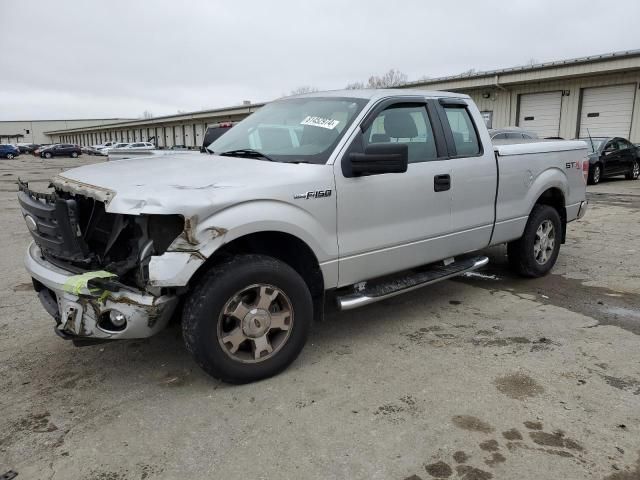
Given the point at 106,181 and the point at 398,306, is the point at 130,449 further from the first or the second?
the point at 398,306

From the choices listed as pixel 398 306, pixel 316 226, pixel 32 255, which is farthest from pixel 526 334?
pixel 32 255

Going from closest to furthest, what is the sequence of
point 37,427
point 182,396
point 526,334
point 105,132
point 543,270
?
point 37,427, point 182,396, point 526,334, point 543,270, point 105,132

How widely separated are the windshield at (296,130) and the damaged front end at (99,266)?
3.79 ft

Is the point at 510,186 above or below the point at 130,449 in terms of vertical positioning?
above

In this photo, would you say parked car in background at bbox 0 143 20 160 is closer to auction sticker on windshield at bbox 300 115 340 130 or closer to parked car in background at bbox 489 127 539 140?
parked car in background at bbox 489 127 539 140

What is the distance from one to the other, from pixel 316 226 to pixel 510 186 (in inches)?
98.0

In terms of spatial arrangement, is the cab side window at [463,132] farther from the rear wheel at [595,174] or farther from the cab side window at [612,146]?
the cab side window at [612,146]

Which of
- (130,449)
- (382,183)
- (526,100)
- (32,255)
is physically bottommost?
(130,449)

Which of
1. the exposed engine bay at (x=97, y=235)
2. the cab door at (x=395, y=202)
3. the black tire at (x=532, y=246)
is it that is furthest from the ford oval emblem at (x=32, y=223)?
the black tire at (x=532, y=246)

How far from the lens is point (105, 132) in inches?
3593

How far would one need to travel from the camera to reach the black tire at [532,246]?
17.9 ft

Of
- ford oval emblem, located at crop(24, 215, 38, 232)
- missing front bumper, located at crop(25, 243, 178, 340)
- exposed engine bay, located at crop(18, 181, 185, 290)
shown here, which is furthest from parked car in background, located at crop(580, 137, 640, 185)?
ford oval emblem, located at crop(24, 215, 38, 232)

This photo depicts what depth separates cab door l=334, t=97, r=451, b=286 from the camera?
368cm

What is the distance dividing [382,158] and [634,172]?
18352mm
